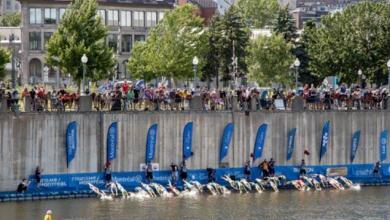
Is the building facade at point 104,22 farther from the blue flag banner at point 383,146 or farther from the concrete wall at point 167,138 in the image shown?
the blue flag banner at point 383,146

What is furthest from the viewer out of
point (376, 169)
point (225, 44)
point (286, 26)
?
point (286, 26)

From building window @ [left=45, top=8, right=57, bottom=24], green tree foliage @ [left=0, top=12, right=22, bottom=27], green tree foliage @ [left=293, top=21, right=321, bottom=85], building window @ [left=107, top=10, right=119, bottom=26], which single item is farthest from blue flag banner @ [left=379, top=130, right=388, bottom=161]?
green tree foliage @ [left=0, top=12, right=22, bottom=27]

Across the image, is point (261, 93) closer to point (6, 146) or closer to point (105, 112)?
point (105, 112)

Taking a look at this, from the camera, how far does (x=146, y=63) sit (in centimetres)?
8994

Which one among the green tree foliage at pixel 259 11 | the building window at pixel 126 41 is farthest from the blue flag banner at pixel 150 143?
the green tree foliage at pixel 259 11

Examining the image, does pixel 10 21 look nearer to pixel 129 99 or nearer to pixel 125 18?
pixel 125 18

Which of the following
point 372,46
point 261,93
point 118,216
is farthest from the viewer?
point 372,46

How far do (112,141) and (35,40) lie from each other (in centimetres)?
5526

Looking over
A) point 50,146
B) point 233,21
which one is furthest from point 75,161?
point 233,21

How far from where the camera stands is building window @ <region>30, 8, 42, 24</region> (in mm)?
104062

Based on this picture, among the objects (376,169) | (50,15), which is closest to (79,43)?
(376,169)

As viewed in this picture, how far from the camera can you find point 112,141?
5388cm

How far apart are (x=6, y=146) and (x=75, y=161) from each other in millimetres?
3596

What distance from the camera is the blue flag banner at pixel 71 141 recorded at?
52.9 metres
